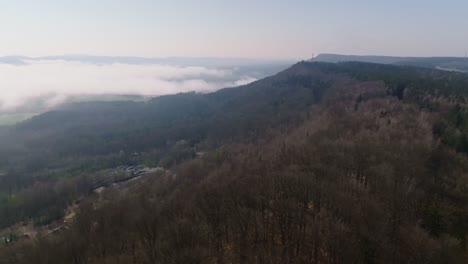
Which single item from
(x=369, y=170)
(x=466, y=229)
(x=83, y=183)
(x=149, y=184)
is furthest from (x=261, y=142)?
(x=466, y=229)

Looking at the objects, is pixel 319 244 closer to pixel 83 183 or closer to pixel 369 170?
pixel 369 170

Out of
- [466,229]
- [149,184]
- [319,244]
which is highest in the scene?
[319,244]

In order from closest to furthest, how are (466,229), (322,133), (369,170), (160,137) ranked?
(466,229) < (369,170) < (322,133) < (160,137)

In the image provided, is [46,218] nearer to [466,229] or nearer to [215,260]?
[215,260]

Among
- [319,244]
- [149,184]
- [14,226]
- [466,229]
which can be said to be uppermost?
[319,244]

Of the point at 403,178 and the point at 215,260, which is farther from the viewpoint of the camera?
the point at 403,178

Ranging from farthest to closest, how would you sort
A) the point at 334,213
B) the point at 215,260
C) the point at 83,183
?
the point at 83,183, the point at 334,213, the point at 215,260

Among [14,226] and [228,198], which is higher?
[228,198]

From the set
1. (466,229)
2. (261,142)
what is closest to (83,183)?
(261,142)

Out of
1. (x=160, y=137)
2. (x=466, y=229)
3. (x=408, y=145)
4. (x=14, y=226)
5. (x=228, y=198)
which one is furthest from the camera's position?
(x=160, y=137)
